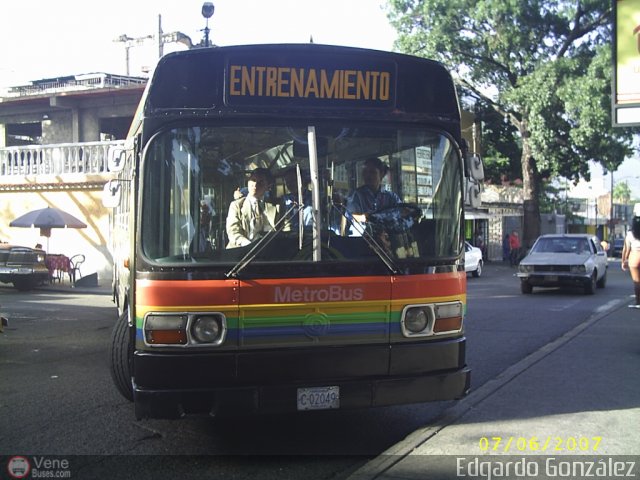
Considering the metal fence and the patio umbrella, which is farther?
the metal fence

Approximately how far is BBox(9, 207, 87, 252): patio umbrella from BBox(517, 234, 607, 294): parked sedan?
547 inches

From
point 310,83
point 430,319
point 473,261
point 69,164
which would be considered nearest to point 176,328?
point 430,319

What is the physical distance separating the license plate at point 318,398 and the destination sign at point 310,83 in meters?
Answer: 2.14

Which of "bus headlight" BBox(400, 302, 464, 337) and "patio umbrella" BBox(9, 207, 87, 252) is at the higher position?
"patio umbrella" BBox(9, 207, 87, 252)

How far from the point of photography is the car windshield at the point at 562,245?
18.8 m

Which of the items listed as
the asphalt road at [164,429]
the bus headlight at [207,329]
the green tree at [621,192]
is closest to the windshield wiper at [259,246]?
the bus headlight at [207,329]

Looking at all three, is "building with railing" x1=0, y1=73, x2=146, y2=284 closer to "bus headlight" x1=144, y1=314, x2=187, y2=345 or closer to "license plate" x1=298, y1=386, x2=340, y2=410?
"bus headlight" x1=144, y1=314, x2=187, y2=345

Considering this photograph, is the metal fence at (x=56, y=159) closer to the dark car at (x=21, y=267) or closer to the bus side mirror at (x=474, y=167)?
the dark car at (x=21, y=267)

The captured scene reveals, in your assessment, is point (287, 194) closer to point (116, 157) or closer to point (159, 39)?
point (116, 157)

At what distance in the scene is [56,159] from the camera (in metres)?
24.0

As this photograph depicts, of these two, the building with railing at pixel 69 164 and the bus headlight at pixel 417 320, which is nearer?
the bus headlight at pixel 417 320

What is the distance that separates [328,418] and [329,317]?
5.94ft

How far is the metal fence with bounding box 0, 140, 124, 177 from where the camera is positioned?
23.4m

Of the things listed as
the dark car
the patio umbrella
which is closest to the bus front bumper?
the dark car
